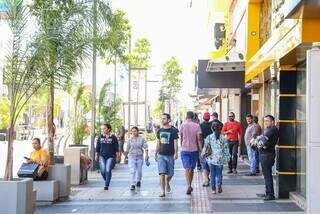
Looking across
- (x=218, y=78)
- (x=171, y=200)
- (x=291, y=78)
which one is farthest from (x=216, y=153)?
(x=218, y=78)

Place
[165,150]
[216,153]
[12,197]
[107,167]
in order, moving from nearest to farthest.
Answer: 1. [12,197]
2. [165,150]
3. [216,153]
4. [107,167]

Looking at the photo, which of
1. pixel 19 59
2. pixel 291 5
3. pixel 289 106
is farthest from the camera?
pixel 289 106

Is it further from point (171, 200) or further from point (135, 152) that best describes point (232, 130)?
point (171, 200)

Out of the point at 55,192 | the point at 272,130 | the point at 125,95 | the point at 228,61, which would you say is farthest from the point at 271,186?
the point at 125,95

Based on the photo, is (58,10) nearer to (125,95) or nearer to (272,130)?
(272,130)

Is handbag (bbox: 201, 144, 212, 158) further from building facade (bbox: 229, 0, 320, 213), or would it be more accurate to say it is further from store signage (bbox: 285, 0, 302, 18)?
store signage (bbox: 285, 0, 302, 18)

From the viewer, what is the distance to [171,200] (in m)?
12.7

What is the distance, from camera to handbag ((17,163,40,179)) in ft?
39.5

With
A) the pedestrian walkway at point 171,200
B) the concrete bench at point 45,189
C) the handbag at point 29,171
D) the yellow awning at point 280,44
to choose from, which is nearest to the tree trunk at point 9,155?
the pedestrian walkway at point 171,200

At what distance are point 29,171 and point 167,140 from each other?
295 centimetres

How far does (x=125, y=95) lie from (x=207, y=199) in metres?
21.8

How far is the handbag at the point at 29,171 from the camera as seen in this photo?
12055 mm

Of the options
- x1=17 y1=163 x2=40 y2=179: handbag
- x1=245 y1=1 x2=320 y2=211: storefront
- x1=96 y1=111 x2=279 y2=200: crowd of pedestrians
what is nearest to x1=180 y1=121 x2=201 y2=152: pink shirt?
x1=96 y1=111 x2=279 y2=200: crowd of pedestrians

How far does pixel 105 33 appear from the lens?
1235 cm
